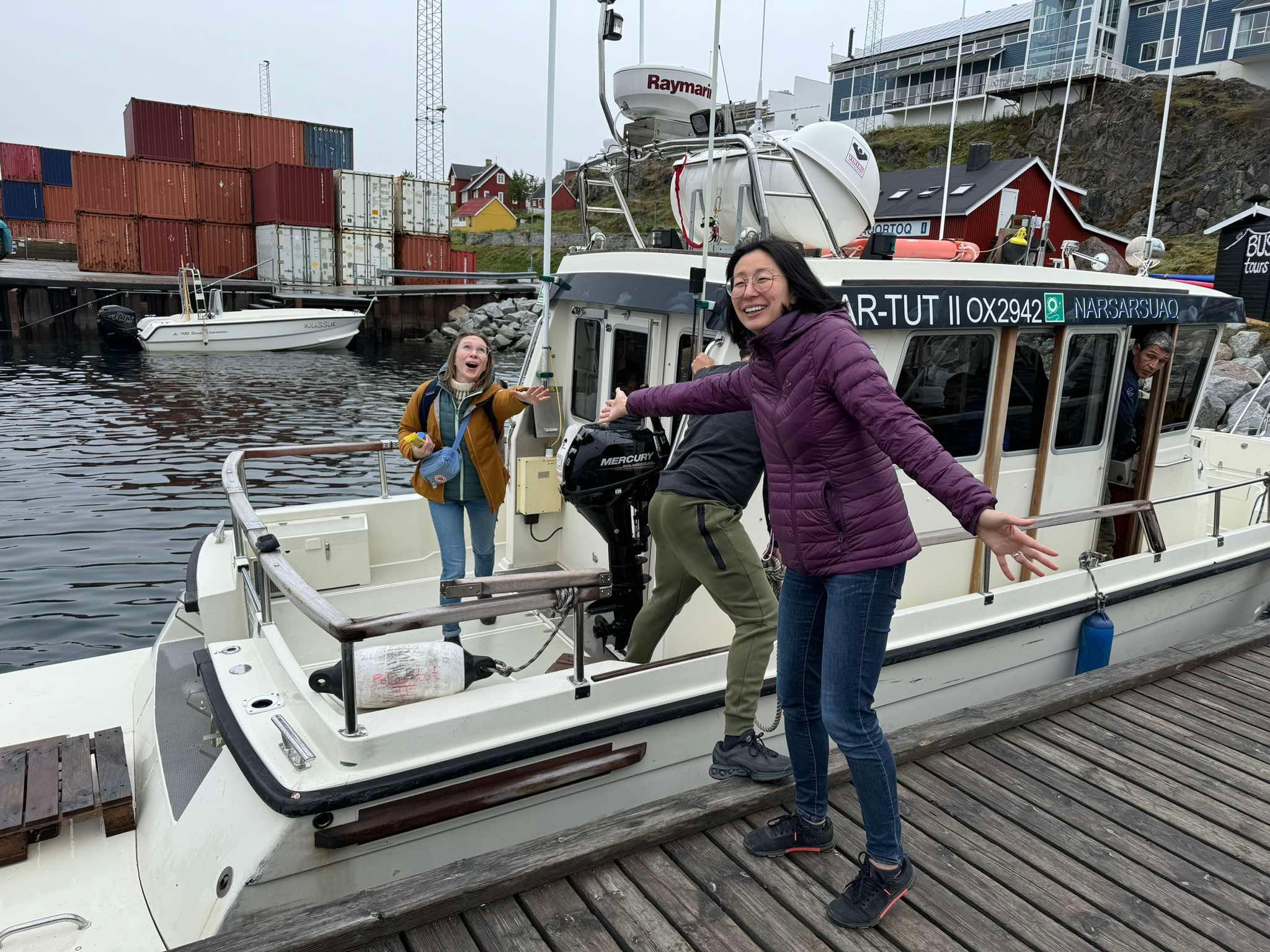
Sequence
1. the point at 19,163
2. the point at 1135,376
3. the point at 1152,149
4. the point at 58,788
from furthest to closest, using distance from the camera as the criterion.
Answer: the point at 19,163 < the point at 1152,149 < the point at 1135,376 < the point at 58,788

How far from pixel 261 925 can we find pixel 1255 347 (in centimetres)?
1940

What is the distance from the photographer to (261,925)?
8.22 feet

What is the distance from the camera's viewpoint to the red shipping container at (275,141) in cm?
4116

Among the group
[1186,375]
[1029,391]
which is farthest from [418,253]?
[1029,391]

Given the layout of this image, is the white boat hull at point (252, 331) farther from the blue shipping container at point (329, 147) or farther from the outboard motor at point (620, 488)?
the outboard motor at point (620, 488)

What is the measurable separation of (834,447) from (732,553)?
98 centimetres

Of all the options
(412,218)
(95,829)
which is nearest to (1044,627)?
(95,829)

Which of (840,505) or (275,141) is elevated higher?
(275,141)

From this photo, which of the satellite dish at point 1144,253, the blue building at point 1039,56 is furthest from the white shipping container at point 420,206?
the satellite dish at point 1144,253

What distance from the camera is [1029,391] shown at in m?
4.88

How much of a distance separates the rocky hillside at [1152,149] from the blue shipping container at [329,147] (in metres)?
27.5

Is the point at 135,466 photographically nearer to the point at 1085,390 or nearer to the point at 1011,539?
the point at 1085,390

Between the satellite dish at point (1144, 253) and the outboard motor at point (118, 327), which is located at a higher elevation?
the satellite dish at point (1144, 253)

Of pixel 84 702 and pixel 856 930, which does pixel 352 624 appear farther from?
pixel 84 702
